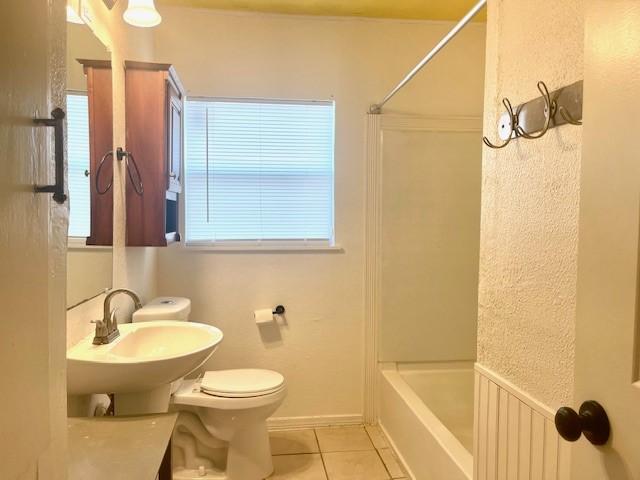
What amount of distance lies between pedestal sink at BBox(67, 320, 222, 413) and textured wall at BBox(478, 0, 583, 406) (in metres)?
0.99

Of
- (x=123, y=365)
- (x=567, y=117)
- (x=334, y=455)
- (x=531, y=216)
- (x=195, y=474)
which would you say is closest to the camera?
(x=567, y=117)

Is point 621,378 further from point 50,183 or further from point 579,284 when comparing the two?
point 50,183

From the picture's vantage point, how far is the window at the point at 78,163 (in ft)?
4.97

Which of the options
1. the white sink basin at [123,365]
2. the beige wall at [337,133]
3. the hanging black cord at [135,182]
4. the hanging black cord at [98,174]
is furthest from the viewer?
the beige wall at [337,133]

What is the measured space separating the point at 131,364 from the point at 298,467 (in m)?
1.31

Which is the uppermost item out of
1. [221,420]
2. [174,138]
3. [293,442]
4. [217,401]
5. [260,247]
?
[174,138]

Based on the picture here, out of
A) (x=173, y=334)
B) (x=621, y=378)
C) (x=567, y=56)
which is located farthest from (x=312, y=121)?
(x=621, y=378)

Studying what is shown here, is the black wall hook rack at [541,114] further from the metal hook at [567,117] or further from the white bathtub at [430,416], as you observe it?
the white bathtub at [430,416]

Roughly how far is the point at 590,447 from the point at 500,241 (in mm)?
657

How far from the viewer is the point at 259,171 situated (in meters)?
2.62

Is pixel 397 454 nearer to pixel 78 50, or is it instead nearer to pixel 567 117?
pixel 567 117

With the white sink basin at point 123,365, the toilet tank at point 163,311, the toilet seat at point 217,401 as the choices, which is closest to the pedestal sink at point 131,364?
the white sink basin at point 123,365

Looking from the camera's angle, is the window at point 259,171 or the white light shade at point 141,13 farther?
the window at point 259,171

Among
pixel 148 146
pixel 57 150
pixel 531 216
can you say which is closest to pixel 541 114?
pixel 531 216
